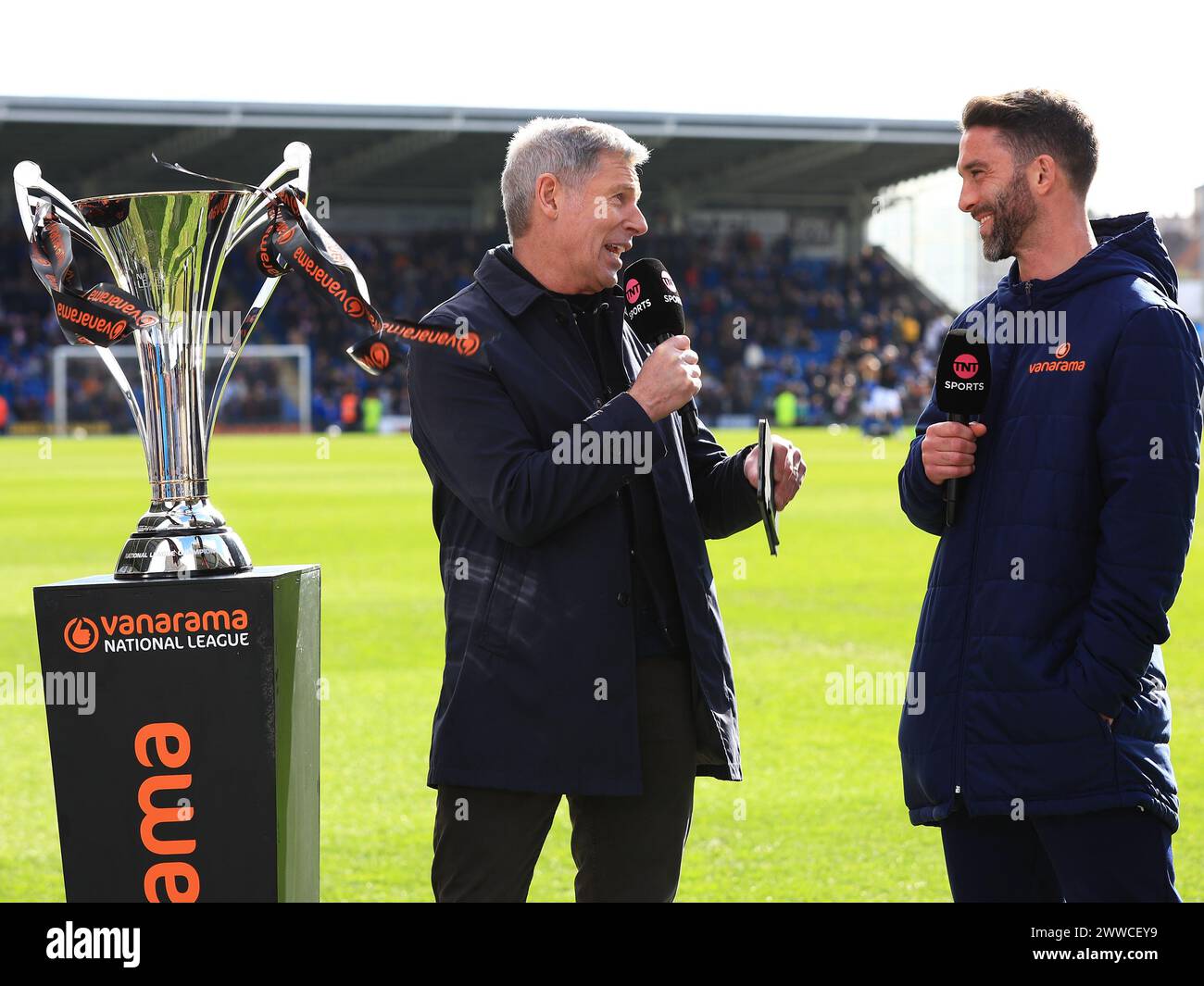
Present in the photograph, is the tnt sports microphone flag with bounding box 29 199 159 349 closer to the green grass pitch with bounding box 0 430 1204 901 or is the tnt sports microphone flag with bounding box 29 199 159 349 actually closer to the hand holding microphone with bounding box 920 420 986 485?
the hand holding microphone with bounding box 920 420 986 485

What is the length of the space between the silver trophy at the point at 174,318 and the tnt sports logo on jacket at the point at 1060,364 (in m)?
1.46

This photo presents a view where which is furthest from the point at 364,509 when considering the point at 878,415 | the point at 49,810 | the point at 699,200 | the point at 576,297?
the point at 699,200

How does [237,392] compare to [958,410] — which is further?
[237,392]

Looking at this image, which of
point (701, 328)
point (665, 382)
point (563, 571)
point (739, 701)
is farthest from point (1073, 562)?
point (701, 328)

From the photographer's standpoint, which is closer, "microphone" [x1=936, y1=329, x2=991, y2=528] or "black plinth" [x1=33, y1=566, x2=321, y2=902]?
"black plinth" [x1=33, y1=566, x2=321, y2=902]

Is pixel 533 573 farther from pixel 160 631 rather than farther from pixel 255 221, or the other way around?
pixel 255 221

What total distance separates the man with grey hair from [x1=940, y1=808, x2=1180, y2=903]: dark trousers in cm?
51

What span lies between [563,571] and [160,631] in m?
0.77

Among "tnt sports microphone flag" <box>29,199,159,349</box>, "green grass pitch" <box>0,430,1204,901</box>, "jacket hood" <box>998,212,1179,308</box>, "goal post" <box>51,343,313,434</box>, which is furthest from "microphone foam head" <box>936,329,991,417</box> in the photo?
"goal post" <box>51,343,313,434</box>

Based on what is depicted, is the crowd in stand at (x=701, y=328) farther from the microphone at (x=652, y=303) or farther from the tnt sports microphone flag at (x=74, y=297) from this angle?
the tnt sports microphone flag at (x=74, y=297)

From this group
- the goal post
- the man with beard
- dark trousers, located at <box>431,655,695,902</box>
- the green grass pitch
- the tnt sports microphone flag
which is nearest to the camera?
the tnt sports microphone flag

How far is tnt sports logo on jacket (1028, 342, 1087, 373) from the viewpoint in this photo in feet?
9.04

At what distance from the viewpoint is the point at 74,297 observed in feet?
8.41

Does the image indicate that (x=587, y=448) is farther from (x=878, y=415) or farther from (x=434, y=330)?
(x=878, y=415)
